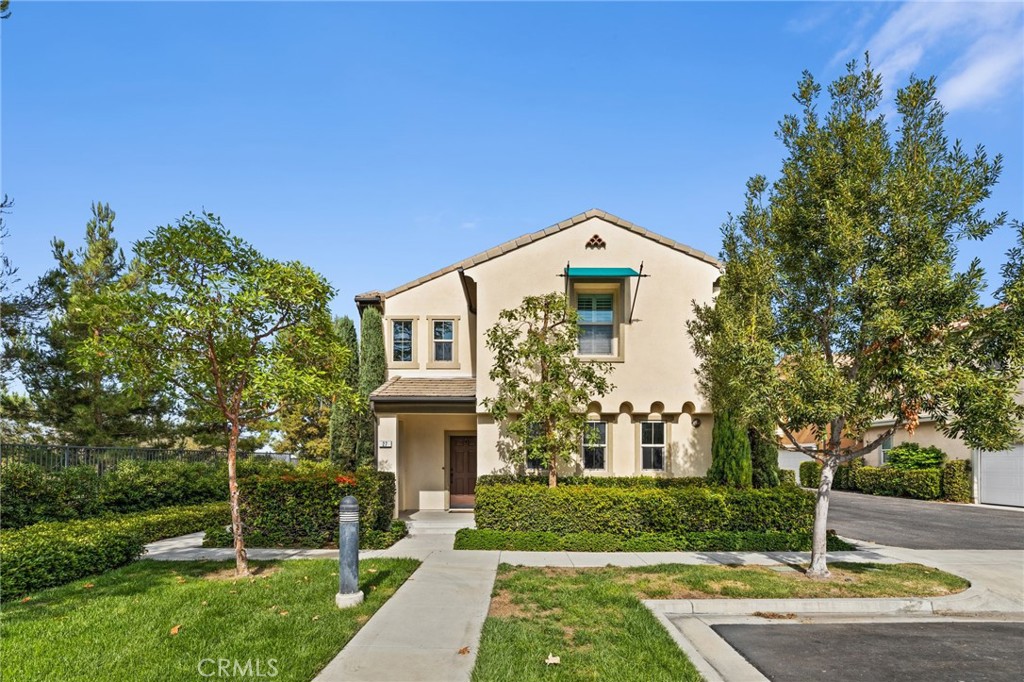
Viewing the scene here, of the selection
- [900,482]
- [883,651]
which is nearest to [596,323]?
Result: [883,651]

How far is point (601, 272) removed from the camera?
1419 centimetres

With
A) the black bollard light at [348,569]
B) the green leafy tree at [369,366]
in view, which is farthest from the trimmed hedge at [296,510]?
the green leafy tree at [369,366]

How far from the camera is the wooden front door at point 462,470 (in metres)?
18.2

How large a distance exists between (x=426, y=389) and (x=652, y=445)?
6.36 m

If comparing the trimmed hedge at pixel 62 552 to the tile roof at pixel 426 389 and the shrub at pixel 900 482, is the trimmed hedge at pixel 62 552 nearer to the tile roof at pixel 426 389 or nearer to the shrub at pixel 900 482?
the tile roof at pixel 426 389

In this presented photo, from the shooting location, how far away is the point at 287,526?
11.9 meters

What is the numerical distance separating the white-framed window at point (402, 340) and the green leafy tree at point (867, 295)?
10.8 meters

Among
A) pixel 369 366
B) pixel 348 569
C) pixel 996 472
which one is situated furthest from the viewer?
pixel 996 472

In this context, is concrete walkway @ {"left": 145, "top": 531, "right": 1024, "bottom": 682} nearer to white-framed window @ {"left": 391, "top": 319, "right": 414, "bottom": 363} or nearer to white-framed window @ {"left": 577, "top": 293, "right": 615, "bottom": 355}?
white-framed window @ {"left": 577, "top": 293, "right": 615, "bottom": 355}

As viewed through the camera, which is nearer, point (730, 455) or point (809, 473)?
point (730, 455)

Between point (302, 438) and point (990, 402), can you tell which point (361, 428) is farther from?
point (302, 438)

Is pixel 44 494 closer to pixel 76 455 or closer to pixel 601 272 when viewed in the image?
pixel 76 455

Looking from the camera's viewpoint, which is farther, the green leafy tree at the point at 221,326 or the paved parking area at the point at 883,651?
the green leafy tree at the point at 221,326

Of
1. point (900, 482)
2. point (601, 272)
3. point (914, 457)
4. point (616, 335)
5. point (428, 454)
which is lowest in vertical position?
point (900, 482)
